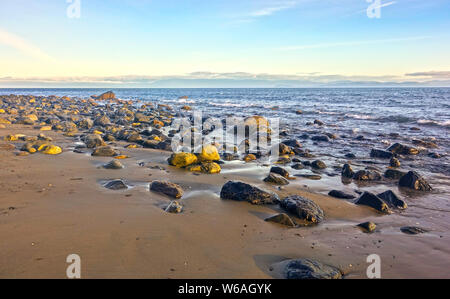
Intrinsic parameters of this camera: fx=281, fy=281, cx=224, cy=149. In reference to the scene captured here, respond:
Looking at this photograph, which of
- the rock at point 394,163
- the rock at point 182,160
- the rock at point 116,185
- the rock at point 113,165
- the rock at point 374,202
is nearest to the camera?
the rock at point 374,202

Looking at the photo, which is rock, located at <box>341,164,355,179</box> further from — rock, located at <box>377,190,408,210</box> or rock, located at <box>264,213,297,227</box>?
rock, located at <box>264,213,297,227</box>

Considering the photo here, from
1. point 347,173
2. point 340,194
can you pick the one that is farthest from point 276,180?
point 347,173

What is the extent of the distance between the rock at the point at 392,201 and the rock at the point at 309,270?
330 centimetres

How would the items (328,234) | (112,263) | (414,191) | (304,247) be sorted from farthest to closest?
(414,191) < (328,234) < (304,247) < (112,263)

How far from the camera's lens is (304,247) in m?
4.16

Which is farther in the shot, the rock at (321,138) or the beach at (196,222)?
the rock at (321,138)

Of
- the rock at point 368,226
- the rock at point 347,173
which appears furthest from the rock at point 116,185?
the rock at point 347,173

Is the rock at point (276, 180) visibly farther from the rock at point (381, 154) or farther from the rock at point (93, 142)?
the rock at point (93, 142)

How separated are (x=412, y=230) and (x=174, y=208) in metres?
4.19

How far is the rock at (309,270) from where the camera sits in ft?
10.9

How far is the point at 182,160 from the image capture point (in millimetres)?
8648

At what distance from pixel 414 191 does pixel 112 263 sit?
708 centimetres
